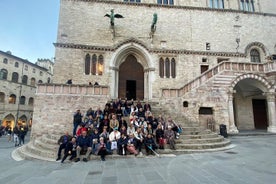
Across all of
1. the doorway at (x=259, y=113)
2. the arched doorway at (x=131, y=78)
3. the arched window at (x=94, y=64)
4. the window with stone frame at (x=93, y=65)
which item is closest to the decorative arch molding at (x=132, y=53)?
the arched doorway at (x=131, y=78)

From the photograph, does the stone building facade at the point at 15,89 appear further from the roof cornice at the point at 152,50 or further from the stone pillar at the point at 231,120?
the stone pillar at the point at 231,120

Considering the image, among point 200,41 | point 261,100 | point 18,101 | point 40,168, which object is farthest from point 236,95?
point 18,101

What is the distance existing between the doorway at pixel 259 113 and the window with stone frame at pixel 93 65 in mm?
16541

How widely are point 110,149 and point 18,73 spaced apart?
3044cm

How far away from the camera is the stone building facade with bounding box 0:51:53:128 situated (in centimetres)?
2527

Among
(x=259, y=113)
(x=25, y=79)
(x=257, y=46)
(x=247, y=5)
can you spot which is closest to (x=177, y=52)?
(x=257, y=46)

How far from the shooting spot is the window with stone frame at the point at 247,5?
1889cm

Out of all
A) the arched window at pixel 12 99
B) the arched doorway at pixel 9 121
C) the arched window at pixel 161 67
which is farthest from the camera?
the arched window at pixel 12 99

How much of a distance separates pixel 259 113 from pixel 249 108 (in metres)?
1.60

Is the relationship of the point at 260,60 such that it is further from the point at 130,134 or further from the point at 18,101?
the point at 18,101

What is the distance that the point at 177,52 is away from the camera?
53.3 feet

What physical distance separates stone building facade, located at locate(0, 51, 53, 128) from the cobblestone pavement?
82.7 ft

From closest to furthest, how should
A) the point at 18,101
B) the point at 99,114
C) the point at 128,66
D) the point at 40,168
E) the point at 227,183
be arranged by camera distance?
the point at 227,183 → the point at 40,168 → the point at 99,114 → the point at 128,66 → the point at 18,101

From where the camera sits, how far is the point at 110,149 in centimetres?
687
